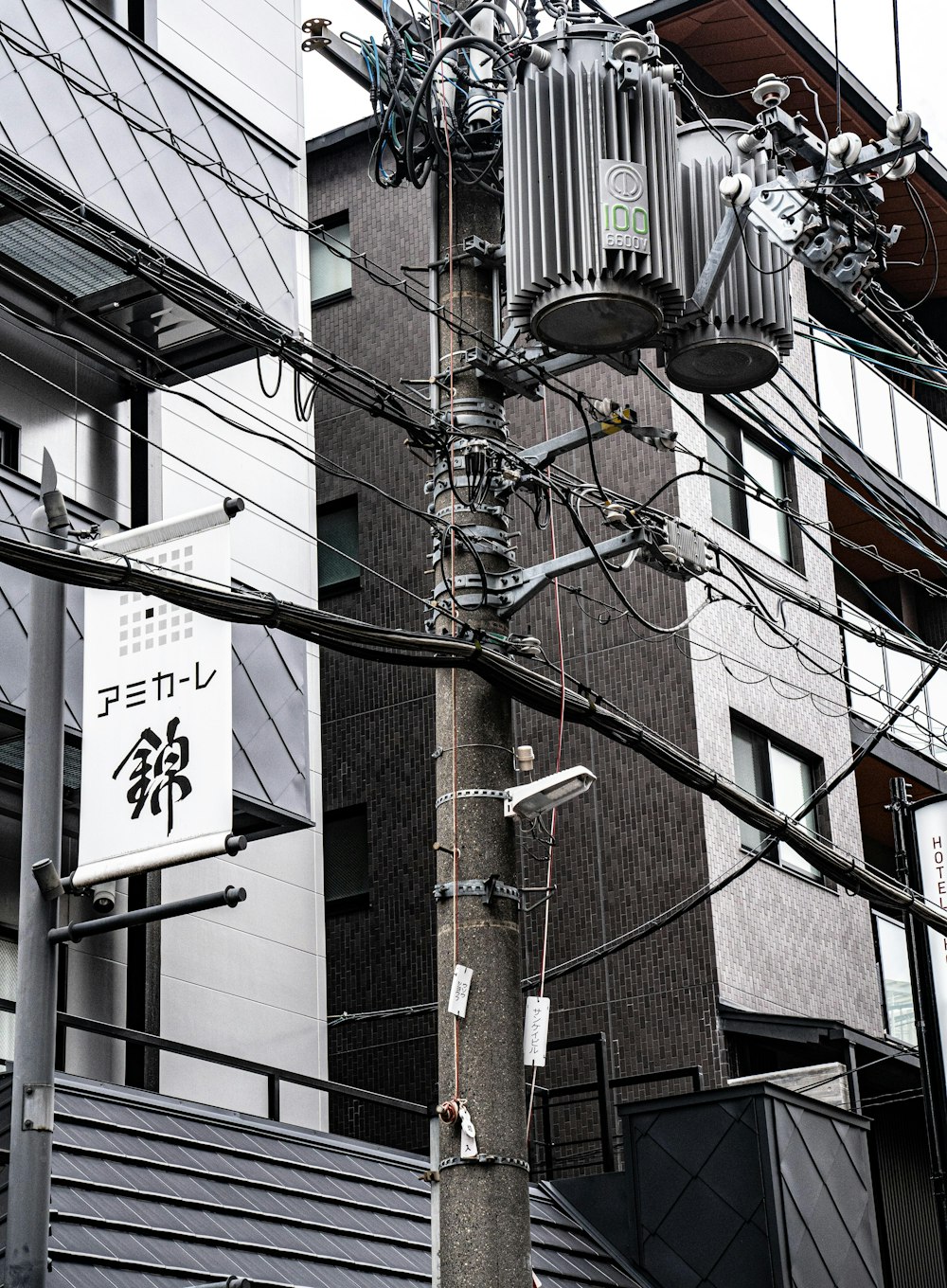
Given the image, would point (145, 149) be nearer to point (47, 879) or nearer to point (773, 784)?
point (47, 879)

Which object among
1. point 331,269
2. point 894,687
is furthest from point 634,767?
point 331,269

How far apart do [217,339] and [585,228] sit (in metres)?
7.93

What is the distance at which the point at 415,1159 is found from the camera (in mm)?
15242

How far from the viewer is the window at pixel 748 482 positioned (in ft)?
76.8

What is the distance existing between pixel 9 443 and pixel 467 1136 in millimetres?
9261

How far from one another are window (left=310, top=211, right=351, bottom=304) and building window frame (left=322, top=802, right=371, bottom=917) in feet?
24.2

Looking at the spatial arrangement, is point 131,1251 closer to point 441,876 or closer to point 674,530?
point 441,876

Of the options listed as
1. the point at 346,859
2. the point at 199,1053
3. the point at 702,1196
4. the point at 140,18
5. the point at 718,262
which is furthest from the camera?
the point at 346,859

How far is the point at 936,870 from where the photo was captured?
18.7 m

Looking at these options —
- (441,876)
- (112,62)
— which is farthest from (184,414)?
(441,876)

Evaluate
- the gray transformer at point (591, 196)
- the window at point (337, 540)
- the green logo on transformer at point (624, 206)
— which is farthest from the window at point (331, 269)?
the green logo on transformer at point (624, 206)

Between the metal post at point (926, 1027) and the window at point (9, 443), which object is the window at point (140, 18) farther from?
the metal post at point (926, 1027)

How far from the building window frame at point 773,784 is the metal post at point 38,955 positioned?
12.8 meters

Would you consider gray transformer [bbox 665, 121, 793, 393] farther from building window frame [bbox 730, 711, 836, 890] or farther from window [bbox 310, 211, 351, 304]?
window [bbox 310, 211, 351, 304]
